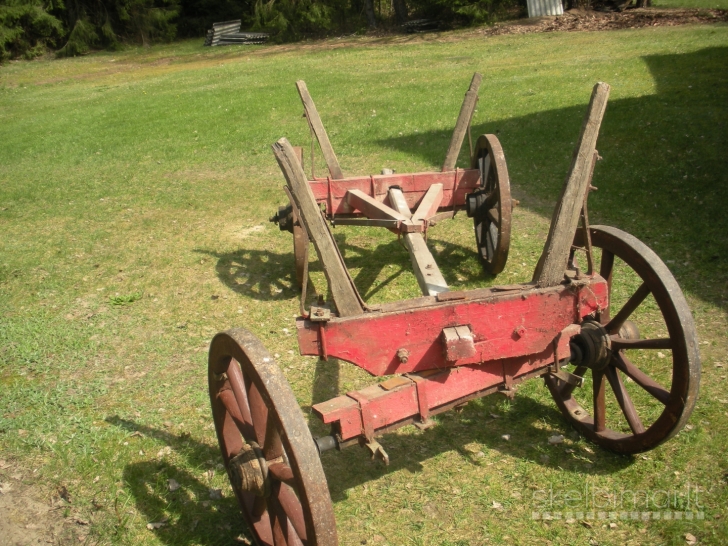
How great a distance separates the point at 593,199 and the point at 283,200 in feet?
12.8

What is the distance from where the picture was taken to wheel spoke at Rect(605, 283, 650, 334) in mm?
3121

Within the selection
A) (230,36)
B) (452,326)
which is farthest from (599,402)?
(230,36)

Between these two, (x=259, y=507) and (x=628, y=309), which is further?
(x=628, y=309)

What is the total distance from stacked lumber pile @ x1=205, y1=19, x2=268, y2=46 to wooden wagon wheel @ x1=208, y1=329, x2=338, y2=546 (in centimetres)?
2644

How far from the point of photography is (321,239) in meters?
2.94

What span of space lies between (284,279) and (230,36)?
24612 millimetres

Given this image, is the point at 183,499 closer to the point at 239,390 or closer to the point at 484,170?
the point at 239,390

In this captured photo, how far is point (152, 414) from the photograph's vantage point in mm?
4059

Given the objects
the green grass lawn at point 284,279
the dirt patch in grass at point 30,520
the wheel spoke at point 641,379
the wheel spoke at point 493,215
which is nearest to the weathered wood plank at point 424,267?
the wheel spoke at point 493,215

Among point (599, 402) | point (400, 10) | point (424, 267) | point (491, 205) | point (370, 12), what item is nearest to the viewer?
point (599, 402)

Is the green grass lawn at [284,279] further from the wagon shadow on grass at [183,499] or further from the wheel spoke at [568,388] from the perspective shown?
the wheel spoke at [568,388]

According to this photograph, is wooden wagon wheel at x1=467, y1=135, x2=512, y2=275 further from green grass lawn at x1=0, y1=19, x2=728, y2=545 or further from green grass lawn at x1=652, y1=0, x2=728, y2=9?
green grass lawn at x1=652, y1=0, x2=728, y2=9

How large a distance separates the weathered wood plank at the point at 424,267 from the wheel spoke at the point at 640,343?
3.04 feet

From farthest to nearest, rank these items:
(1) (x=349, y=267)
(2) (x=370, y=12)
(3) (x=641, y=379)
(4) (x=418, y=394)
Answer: (2) (x=370, y=12) < (1) (x=349, y=267) < (3) (x=641, y=379) < (4) (x=418, y=394)
